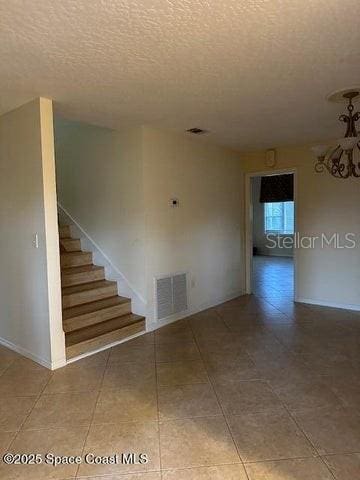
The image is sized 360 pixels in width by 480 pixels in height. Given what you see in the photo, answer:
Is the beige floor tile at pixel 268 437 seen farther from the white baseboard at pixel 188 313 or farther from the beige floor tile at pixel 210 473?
the white baseboard at pixel 188 313

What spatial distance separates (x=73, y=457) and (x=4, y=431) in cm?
56

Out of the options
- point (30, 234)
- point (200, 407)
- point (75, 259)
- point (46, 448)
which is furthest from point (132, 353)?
point (75, 259)

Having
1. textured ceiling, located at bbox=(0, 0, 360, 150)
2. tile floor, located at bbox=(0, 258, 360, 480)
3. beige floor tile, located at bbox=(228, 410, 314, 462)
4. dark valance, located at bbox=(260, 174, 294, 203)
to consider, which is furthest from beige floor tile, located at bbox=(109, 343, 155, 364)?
dark valance, located at bbox=(260, 174, 294, 203)

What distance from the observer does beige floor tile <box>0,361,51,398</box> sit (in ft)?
8.37

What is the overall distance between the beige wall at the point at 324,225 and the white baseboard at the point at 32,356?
3570 mm

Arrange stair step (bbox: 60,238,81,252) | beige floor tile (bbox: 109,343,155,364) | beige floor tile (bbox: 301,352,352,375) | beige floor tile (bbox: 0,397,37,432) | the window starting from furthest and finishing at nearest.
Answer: the window → stair step (bbox: 60,238,81,252) → beige floor tile (bbox: 109,343,155,364) → beige floor tile (bbox: 301,352,352,375) → beige floor tile (bbox: 0,397,37,432)

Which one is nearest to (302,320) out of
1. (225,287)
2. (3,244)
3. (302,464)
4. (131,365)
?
(225,287)

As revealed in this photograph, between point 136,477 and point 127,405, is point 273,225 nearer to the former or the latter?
point 127,405

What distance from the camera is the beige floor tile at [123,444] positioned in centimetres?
175

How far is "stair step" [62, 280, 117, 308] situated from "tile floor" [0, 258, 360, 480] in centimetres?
73

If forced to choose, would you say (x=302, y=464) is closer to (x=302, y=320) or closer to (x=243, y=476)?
(x=243, y=476)

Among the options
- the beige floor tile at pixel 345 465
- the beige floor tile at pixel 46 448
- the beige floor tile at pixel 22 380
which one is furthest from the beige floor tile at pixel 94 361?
the beige floor tile at pixel 345 465

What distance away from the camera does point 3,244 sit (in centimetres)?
335

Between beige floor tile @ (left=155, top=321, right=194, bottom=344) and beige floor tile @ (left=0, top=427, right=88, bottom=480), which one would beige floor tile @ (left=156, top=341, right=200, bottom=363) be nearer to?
beige floor tile @ (left=155, top=321, right=194, bottom=344)
